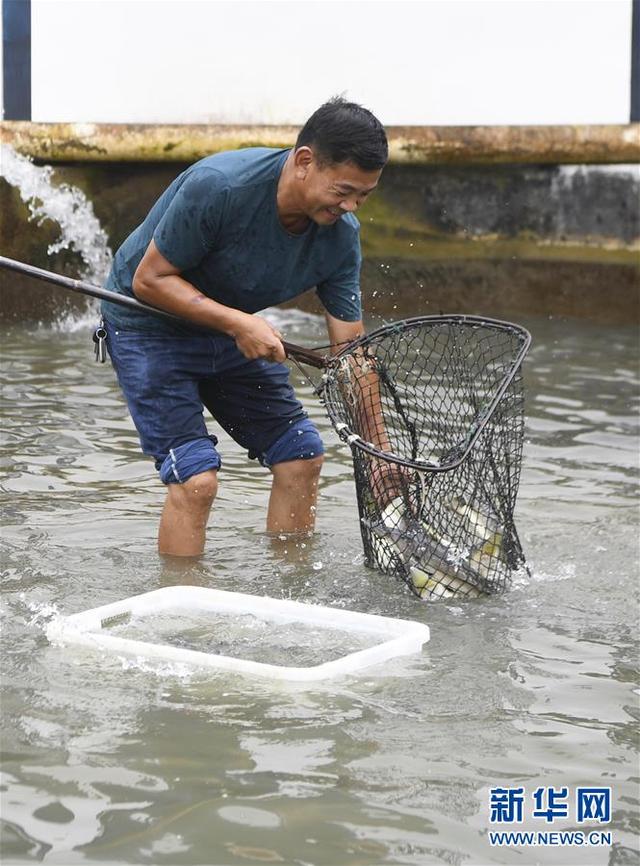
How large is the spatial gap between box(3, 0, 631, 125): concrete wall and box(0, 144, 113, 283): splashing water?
1.44 feet

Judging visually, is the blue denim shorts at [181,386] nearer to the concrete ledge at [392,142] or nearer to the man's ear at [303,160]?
the man's ear at [303,160]

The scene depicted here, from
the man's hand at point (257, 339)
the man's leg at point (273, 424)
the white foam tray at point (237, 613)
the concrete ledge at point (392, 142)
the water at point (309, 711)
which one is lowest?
the water at point (309, 711)

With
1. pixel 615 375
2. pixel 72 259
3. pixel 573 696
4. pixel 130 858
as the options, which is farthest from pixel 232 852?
pixel 72 259

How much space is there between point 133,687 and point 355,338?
5.37 feet

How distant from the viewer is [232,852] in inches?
108

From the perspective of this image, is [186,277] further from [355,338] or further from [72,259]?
[72,259]

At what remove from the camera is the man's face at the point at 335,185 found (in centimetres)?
412

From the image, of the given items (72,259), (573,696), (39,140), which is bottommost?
(573,696)

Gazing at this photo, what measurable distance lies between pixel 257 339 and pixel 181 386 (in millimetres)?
441

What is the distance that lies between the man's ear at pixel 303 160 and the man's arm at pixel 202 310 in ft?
1.39

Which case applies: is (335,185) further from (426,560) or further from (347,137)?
(426,560)

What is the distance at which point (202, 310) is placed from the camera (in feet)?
14.0

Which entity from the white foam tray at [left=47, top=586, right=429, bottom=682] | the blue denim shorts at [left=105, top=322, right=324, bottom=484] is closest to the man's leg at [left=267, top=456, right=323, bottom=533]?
the blue denim shorts at [left=105, top=322, right=324, bottom=484]

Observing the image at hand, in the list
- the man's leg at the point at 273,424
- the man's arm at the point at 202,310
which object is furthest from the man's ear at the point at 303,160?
the man's leg at the point at 273,424
